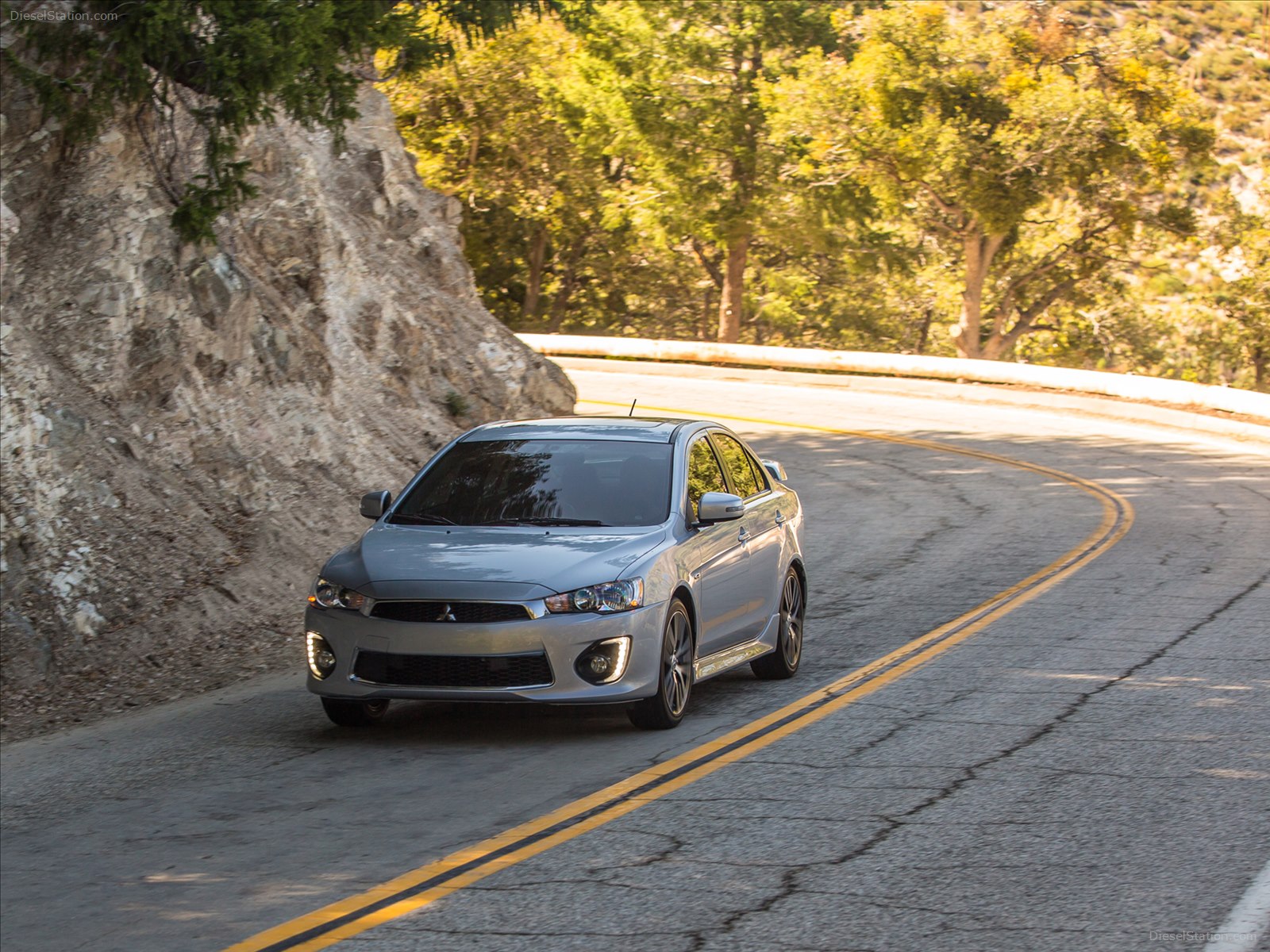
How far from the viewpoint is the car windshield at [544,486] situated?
29.8ft

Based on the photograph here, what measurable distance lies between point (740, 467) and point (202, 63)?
6449 millimetres

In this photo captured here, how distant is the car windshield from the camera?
908 cm

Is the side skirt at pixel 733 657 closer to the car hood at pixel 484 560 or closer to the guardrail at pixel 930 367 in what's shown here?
the car hood at pixel 484 560

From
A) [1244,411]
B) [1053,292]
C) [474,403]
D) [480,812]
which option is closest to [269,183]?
[474,403]

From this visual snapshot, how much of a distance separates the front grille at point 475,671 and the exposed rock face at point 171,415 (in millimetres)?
2883

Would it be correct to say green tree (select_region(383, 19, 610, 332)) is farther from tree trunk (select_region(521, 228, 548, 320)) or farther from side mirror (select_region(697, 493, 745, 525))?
side mirror (select_region(697, 493, 745, 525))

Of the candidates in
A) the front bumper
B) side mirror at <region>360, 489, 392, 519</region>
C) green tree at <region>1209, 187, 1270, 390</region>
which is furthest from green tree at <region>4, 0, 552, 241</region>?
green tree at <region>1209, 187, 1270, 390</region>

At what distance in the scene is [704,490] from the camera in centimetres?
970

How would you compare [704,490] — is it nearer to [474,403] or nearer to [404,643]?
[404,643]

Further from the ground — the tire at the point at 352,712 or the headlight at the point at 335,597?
the headlight at the point at 335,597

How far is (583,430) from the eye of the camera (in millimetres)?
9820

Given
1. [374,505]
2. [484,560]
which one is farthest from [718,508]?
[374,505]

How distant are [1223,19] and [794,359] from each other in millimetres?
93402

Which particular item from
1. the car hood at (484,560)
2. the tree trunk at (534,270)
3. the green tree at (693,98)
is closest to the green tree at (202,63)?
the car hood at (484,560)
